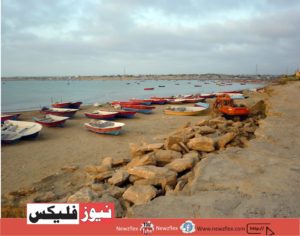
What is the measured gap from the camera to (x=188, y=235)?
3523mm

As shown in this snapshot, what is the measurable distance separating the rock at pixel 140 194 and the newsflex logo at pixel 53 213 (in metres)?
1.07

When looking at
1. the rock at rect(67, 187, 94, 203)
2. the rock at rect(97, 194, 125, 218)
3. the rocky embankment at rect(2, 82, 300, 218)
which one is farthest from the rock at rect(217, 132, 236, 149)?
the rock at rect(67, 187, 94, 203)

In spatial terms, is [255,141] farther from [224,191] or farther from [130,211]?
[130,211]

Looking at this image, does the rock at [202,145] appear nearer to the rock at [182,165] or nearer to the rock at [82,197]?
the rock at [182,165]

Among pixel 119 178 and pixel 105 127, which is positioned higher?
pixel 119 178

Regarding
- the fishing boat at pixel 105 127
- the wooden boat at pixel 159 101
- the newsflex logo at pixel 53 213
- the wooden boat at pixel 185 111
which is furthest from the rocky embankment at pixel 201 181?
the wooden boat at pixel 159 101

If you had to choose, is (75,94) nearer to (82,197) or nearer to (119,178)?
(119,178)

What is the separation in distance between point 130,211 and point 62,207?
1239mm

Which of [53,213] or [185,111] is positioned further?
[185,111]

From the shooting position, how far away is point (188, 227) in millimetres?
3584

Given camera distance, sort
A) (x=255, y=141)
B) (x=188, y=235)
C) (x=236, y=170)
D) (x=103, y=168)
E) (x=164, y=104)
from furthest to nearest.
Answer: (x=164, y=104) → (x=103, y=168) → (x=255, y=141) → (x=236, y=170) → (x=188, y=235)

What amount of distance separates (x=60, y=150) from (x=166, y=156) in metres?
7.44

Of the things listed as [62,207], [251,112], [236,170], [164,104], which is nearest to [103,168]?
[62,207]

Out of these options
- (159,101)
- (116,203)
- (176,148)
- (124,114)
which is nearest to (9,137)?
(124,114)
